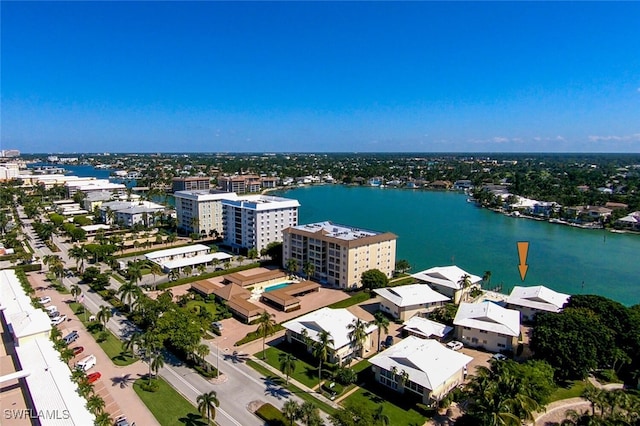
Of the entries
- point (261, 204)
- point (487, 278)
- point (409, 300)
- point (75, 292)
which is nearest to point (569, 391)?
point (409, 300)

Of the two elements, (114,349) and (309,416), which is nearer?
(309,416)

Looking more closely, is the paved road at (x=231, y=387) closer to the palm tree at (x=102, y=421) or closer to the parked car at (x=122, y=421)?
the parked car at (x=122, y=421)

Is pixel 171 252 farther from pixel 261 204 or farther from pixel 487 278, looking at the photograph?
pixel 487 278

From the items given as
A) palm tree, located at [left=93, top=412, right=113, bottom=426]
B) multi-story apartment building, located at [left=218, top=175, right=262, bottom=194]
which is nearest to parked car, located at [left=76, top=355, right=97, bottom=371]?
palm tree, located at [left=93, top=412, right=113, bottom=426]

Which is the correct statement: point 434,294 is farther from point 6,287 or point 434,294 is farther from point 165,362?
point 6,287

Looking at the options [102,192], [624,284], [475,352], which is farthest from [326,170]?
[475,352]
